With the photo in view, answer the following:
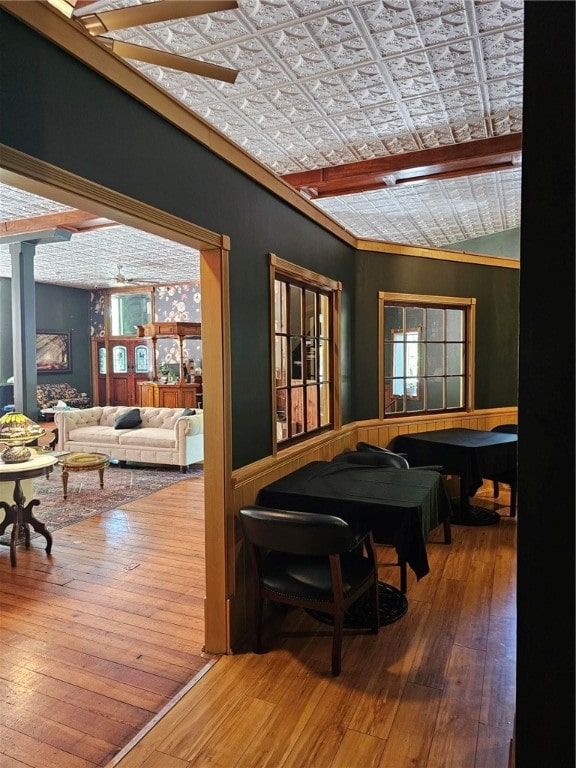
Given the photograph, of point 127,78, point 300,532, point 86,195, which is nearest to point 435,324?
point 300,532

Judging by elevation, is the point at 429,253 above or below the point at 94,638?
above

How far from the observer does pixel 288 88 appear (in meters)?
3.36

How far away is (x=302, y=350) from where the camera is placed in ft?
12.9

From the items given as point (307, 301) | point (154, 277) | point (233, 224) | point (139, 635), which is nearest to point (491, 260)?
point (307, 301)

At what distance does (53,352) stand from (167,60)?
11.7m

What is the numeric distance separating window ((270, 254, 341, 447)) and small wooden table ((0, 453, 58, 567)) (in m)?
2.05

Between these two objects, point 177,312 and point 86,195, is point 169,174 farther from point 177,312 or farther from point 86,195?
point 177,312

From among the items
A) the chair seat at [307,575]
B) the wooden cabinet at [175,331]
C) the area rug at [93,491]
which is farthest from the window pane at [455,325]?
the wooden cabinet at [175,331]

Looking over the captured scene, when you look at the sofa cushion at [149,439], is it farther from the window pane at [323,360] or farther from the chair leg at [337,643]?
the chair leg at [337,643]

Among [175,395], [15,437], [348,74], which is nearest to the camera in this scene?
[348,74]

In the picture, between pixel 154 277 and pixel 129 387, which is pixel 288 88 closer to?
pixel 154 277

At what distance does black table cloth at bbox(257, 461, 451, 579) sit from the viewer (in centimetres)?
278

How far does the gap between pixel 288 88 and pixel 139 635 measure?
3.53m

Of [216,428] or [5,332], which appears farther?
[5,332]
